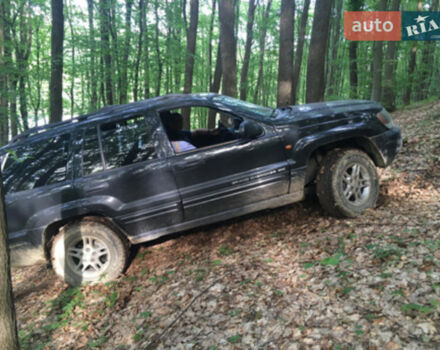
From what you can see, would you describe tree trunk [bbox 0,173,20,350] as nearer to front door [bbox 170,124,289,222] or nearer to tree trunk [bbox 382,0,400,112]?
front door [bbox 170,124,289,222]

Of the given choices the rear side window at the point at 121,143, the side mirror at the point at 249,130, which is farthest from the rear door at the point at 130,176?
the side mirror at the point at 249,130

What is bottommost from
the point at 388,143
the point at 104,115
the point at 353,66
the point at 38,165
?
the point at 38,165

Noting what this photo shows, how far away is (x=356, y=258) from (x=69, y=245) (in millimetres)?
3479

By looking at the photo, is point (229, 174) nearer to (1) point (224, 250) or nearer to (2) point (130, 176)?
(1) point (224, 250)

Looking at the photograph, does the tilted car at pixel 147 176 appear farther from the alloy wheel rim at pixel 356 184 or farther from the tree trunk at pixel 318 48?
the tree trunk at pixel 318 48

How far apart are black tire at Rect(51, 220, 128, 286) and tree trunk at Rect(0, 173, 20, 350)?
1606 mm

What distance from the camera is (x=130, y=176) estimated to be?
3.84 metres

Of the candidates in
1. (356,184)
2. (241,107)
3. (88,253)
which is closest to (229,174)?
(241,107)

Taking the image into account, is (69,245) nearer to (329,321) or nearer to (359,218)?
(329,321)

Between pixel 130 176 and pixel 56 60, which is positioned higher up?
pixel 56 60

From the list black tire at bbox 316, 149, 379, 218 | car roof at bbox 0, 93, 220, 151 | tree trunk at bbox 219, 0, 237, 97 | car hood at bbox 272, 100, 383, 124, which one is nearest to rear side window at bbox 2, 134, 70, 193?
car roof at bbox 0, 93, 220, 151

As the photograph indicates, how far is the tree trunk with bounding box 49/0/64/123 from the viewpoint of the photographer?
8750 mm

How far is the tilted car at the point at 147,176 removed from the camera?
3.82 meters

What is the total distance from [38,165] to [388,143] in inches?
187
